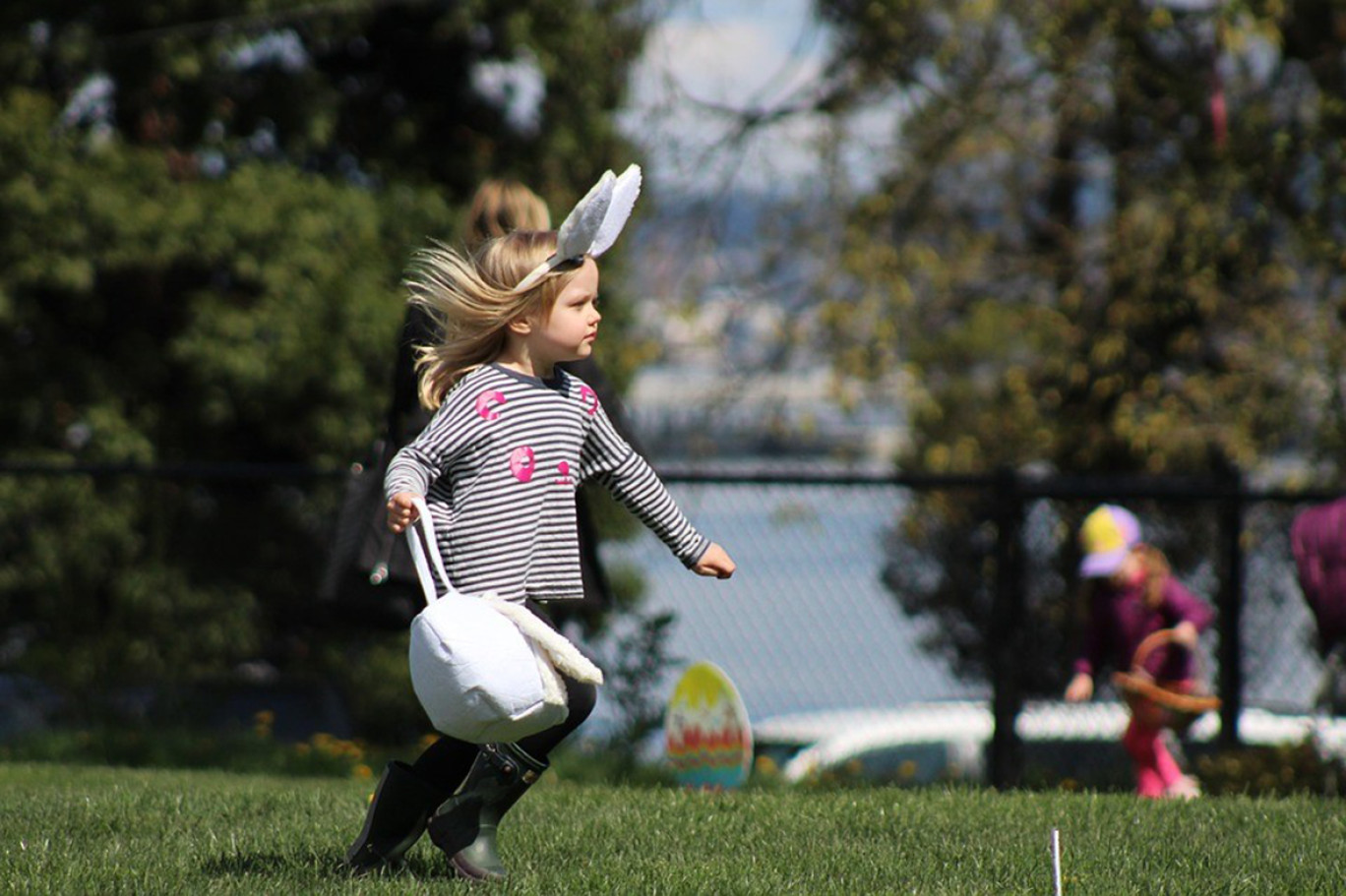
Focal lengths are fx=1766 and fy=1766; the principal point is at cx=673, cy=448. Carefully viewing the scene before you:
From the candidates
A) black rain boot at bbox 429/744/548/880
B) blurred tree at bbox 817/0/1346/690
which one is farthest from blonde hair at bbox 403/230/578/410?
blurred tree at bbox 817/0/1346/690

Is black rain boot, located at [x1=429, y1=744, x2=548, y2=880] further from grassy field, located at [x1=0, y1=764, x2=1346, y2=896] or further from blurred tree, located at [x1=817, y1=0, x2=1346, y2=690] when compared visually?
blurred tree, located at [x1=817, y1=0, x2=1346, y2=690]

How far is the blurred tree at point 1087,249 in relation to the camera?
10195 millimetres

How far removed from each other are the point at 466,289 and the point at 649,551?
4886 mm

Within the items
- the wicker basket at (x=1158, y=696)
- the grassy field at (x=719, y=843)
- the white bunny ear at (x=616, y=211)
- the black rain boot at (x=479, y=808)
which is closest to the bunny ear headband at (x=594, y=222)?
the white bunny ear at (x=616, y=211)

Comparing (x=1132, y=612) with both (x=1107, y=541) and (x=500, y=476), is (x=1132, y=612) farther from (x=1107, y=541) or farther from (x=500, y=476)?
(x=500, y=476)

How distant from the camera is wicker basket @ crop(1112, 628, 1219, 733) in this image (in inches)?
303

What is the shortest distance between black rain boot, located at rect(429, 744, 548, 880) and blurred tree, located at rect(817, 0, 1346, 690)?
5.62 meters

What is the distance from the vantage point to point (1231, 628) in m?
7.94

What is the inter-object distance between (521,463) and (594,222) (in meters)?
0.57

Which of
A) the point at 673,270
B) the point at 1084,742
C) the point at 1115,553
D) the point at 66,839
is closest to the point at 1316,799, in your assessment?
the point at 1115,553

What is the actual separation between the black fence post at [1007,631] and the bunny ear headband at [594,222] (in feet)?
13.5

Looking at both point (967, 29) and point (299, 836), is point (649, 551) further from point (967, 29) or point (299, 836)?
point (967, 29)

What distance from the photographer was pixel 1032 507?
8.08 meters

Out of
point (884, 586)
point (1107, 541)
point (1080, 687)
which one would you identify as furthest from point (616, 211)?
point (884, 586)
